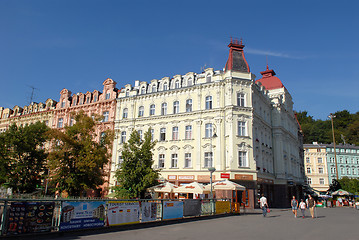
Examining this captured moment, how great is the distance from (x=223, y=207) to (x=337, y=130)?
3322 inches

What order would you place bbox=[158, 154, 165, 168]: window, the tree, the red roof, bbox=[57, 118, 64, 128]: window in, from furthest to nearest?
the red roof, bbox=[57, 118, 64, 128]: window, bbox=[158, 154, 165, 168]: window, the tree

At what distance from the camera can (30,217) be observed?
10.4m

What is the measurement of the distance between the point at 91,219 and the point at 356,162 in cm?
8620

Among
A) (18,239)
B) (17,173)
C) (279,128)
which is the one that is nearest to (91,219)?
(18,239)

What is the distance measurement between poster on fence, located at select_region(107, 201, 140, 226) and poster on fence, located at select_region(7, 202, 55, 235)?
9.10ft

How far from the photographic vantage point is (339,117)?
94938 millimetres

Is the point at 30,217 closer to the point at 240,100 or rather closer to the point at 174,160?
the point at 174,160

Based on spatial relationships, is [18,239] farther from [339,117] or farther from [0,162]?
[339,117]

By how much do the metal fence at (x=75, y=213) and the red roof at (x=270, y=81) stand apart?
34.6 metres

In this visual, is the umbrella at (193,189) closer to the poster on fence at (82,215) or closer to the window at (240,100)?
the poster on fence at (82,215)

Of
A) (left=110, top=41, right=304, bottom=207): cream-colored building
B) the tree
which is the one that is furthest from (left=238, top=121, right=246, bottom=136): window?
the tree

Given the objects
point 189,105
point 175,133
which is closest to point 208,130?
point 189,105

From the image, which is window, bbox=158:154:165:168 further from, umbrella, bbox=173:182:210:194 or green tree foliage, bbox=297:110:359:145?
green tree foliage, bbox=297:110:359:145

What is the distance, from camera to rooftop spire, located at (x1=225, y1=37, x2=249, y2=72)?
3532cm
